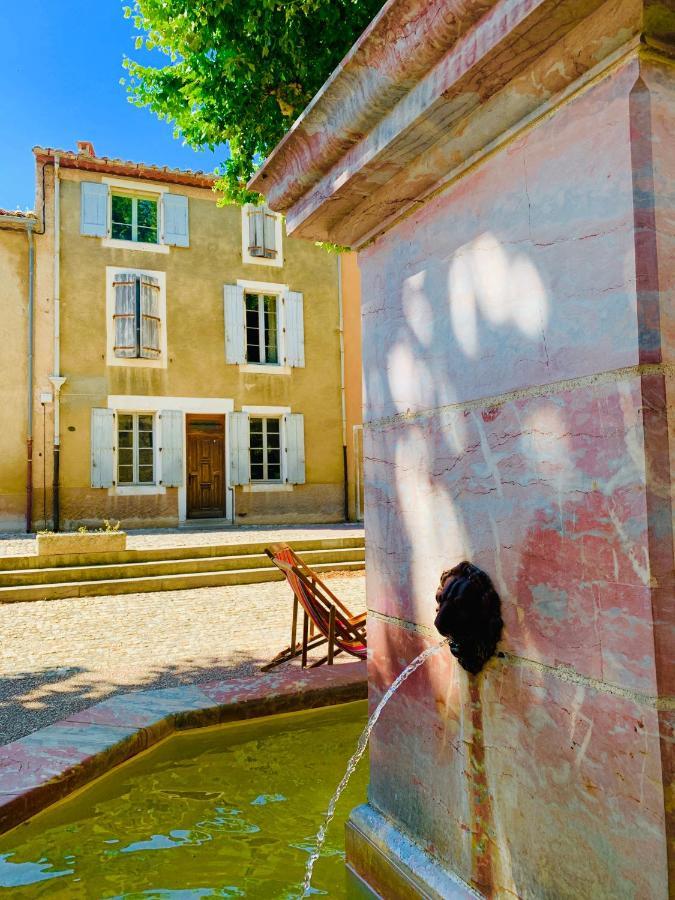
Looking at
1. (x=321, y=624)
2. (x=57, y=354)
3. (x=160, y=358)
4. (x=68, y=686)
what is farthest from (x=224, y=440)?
(x=321, y=624)

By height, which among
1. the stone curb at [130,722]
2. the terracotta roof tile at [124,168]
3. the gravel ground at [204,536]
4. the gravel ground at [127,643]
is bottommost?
the gravel ground at [127,643]

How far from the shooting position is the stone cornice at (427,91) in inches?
44.5

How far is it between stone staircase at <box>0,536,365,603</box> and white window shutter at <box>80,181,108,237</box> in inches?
300

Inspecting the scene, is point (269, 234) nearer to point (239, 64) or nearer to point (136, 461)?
point (136, 461)

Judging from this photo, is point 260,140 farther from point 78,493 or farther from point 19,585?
point 78,493

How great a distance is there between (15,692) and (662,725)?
411 centimetres

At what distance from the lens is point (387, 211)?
1.77 metres

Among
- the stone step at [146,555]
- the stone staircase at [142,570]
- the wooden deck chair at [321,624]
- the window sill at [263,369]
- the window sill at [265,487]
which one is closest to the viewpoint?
the wooden deck chair at [321,624]

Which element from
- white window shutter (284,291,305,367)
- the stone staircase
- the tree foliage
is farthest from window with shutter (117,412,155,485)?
the tree foliage

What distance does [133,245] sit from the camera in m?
14.1

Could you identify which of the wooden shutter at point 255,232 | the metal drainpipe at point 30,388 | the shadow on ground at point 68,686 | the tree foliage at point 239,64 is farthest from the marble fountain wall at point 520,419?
the wooden shutter at point 255,232

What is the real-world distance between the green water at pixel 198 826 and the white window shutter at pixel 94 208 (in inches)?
498

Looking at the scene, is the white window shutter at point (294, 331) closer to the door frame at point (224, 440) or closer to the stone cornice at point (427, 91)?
the door frame at point (224, 440)

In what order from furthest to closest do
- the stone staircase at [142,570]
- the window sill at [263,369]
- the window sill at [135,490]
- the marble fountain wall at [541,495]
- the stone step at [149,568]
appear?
the window sill at [263,369] < the window sill at [135,490] < the stone step at [149,568] < the stone staircase at [142,570] < the marble fountain wall at [541,495]
